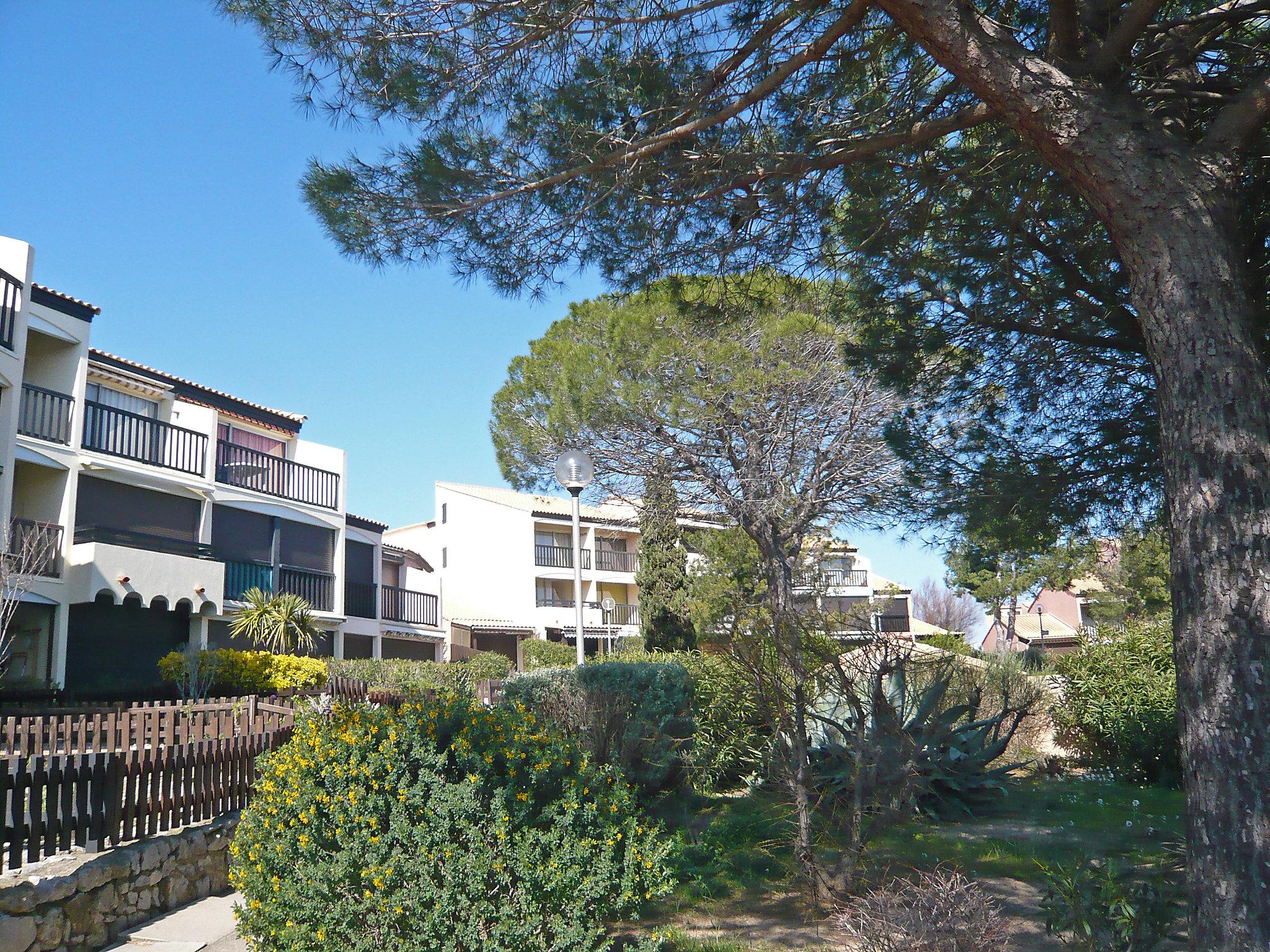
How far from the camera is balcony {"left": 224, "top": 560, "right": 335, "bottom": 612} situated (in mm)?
23141

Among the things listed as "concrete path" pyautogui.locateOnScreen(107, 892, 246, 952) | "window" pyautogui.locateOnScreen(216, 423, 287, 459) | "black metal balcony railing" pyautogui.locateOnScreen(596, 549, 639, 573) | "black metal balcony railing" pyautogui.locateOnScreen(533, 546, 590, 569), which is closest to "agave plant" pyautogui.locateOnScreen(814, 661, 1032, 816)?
"concrete path" pyautogui.locateOnScreen(107, 892, 246, 952)

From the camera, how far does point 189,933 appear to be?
6.14m

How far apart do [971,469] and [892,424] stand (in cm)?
93

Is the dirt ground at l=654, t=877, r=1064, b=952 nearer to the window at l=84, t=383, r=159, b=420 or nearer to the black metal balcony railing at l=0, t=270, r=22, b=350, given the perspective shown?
the black metal balcony railing at l=0, t=270, r=22, b=350

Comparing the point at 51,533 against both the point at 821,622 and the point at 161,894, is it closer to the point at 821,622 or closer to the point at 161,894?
the point at 161,894

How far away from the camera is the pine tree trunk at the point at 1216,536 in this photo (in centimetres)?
350

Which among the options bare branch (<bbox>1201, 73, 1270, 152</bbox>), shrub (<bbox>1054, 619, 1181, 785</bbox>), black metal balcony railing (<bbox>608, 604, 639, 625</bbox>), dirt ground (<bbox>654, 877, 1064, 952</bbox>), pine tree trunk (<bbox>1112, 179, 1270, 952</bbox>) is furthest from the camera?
black metal balcony railing (<bbox>608, 604, 639, 625</bbox>)

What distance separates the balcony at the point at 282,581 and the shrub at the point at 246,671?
3112 millimetres

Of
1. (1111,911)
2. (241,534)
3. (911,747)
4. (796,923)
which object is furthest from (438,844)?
(241,534)

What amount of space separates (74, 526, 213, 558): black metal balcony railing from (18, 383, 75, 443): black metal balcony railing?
1990mm

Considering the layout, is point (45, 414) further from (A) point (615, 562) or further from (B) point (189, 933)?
(A) point (615, 562)

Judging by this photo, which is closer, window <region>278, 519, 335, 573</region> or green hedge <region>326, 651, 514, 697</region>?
green hedge <region>326, 651, 514, 697</region>

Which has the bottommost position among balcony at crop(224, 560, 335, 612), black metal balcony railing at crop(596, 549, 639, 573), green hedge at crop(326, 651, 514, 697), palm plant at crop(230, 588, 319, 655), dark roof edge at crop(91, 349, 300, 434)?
green hedge at crop(326, 651, 514, 697)

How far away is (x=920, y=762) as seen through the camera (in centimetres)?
845
